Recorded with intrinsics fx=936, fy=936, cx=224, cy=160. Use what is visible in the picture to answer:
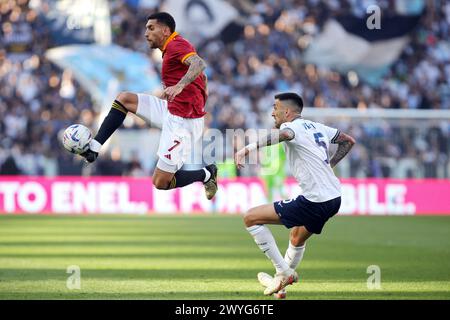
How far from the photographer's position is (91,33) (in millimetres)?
31172

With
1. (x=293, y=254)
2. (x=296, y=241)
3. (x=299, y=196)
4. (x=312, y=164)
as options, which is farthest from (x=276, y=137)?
(x=293, y=254)

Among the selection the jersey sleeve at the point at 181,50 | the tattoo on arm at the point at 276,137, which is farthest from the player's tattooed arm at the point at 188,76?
the tattoo on arm at the point at 276,137

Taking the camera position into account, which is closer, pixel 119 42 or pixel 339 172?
pixel 339 172

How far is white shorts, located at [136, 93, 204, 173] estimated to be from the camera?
11391 mm

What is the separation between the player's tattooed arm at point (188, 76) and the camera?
10305 mm

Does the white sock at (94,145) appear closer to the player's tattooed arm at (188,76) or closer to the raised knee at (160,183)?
the raised knee at (160,183)

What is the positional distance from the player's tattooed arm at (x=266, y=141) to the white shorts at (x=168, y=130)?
193 cm

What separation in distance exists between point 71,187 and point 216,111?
17.5ft

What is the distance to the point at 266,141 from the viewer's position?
31.6 ft

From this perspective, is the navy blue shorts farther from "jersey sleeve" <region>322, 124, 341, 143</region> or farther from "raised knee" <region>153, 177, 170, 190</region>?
"raised knee" <region>153, 177, 170, 190</region>

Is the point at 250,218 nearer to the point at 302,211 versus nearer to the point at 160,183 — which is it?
the point at 302,211

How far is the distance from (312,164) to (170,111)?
2124 mm
